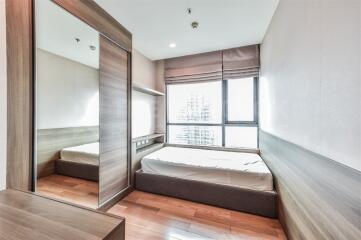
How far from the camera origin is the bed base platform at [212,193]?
1.82 m

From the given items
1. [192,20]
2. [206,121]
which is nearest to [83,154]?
[192,20]

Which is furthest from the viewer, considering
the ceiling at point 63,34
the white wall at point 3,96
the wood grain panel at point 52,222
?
the ceiling at point 63,34

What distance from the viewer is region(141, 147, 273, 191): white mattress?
1920mm

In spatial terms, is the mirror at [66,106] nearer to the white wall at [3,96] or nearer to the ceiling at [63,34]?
the ceiling at [63,34]

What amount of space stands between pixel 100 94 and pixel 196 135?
223 cm

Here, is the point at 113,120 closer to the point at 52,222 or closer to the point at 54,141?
the point at 54,141

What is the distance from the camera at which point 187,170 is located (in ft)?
7.34

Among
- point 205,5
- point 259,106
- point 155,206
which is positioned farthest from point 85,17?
point 259,106

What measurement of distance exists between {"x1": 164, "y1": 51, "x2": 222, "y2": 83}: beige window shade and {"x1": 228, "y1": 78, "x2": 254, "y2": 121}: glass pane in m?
0.40

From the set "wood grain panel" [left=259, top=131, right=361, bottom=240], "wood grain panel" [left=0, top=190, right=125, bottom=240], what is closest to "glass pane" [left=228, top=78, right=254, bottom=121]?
"wood grain panel" [left=259, top=131, right=361, bottom=240]

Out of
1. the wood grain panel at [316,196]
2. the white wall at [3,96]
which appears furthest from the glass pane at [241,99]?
the white wall at [3,96]

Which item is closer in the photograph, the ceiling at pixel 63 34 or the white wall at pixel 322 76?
the white wall at pixel 322 76

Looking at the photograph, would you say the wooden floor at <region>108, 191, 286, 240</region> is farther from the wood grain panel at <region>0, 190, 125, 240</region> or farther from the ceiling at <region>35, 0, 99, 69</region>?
the ceiling at <region>35, 0, 99, 69</region>

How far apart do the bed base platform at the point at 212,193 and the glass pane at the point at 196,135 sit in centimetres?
134
